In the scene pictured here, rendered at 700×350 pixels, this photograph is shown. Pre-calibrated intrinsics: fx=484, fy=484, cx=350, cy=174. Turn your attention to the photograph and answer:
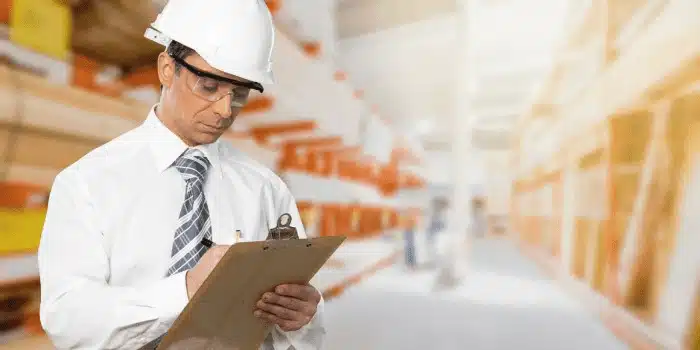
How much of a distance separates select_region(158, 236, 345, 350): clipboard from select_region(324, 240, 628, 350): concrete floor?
70.7 inches

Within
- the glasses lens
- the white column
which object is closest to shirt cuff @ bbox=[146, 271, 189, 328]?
the glasses lens

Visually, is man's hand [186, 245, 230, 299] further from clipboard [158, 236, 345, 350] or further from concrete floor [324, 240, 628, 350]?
concrete floor [324, 240, 628, 350]

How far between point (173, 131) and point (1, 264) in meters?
0.54

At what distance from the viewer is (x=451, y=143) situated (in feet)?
15.9

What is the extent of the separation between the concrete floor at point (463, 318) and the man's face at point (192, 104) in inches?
75.5

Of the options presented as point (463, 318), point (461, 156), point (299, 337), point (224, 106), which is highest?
point (461, 156)

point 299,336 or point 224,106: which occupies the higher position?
point 224,106

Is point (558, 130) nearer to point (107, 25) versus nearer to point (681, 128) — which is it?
point (681, 128)

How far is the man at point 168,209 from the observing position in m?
0.81

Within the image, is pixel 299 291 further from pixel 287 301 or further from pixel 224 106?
pixel 224 106

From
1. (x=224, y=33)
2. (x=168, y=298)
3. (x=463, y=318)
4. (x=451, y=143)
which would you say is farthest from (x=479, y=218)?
(x=168, y=298)

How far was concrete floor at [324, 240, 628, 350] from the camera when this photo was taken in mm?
2773

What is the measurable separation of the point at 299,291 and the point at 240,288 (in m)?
0.14

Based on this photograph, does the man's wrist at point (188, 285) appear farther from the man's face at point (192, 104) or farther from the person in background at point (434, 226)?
the person in background at point (434, 226)
